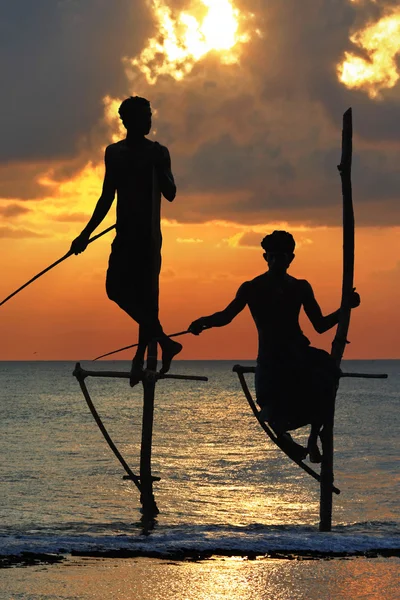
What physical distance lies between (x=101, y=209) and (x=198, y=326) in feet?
6.44

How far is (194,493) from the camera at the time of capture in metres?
24.2

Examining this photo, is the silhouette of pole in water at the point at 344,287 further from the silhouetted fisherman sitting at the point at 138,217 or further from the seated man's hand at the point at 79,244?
the seated man's hand at the point at 79,244

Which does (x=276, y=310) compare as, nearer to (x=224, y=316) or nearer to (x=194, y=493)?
(x=224, y=316)

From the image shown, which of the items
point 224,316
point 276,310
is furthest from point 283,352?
point 224,316

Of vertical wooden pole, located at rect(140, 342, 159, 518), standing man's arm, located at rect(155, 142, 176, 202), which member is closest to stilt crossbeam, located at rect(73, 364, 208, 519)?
vertical wooden pole, located at rect(140, 342, 159, 518)

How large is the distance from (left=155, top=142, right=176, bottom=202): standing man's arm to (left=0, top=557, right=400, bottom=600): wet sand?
3861 millimetres

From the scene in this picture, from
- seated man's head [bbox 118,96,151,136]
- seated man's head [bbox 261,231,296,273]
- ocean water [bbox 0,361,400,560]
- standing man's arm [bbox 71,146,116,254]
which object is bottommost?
ocean water [bbox 0,361,400,560]

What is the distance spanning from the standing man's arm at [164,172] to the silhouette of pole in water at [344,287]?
1.78 m

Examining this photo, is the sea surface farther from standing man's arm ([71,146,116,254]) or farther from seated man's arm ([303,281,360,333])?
standing man's arm ([71,146,116,254])

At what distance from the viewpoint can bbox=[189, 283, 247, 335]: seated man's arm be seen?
1159 cm

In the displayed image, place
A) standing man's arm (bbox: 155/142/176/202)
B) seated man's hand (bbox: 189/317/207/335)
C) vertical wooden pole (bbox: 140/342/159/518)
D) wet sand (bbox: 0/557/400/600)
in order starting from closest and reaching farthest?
wet sand (bbox: 0/557/400/600) < seated man's hand (bbox: 189/317/207/335) < standing man's arm (bbox: 155/142/176/202) < vertical wooden pole (bbox: 140/342/159/518)

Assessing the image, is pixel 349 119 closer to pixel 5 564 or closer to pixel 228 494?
pixel 5 564

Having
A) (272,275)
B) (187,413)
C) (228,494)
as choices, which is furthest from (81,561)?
(187,413)

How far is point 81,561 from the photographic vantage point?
11.2 m
